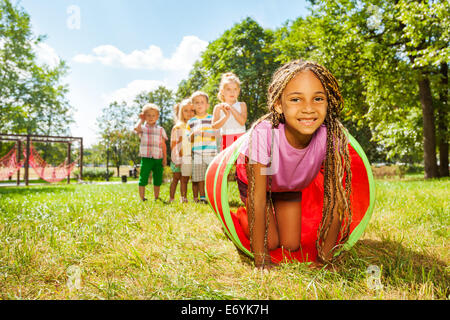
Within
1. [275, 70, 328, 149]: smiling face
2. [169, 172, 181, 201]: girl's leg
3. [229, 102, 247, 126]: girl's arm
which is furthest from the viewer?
[169, 172, 181, 201]: girl's leg

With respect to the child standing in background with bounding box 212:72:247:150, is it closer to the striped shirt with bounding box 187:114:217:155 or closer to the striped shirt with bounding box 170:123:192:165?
the striped shirt with bounding box 187:114:217:155

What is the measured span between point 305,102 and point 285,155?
17.9 inches

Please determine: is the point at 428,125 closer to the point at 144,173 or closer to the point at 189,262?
the point at 144,173

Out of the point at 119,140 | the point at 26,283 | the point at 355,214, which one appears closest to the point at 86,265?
the point at 26,283

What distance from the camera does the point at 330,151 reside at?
2.09 m

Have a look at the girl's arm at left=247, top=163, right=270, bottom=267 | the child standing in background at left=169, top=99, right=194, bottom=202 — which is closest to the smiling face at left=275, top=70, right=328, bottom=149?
the girl's arm at left=247, top=163, right=270, bottom=267

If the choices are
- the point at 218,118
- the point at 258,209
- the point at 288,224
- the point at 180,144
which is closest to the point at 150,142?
the point at 180,144

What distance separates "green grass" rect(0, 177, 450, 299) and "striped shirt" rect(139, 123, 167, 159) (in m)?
1.81

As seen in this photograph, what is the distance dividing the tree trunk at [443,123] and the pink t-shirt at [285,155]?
12163mm

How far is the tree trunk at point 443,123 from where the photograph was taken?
11700mm

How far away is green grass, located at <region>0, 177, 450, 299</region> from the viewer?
1.48 m

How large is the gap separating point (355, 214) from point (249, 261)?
1065 millimetres

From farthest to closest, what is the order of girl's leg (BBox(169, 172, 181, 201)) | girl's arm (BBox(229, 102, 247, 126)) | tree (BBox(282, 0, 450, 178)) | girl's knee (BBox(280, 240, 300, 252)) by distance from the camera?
tree (BBox(282, 0, 450, 178)), girl's leg (BBox(169, 172, 181, 201)), girl's arm (BBox(229, 102, 247, 126)), girl's knee (BBox(280, 240, 300, 252))

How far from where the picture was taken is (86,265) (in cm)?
200
